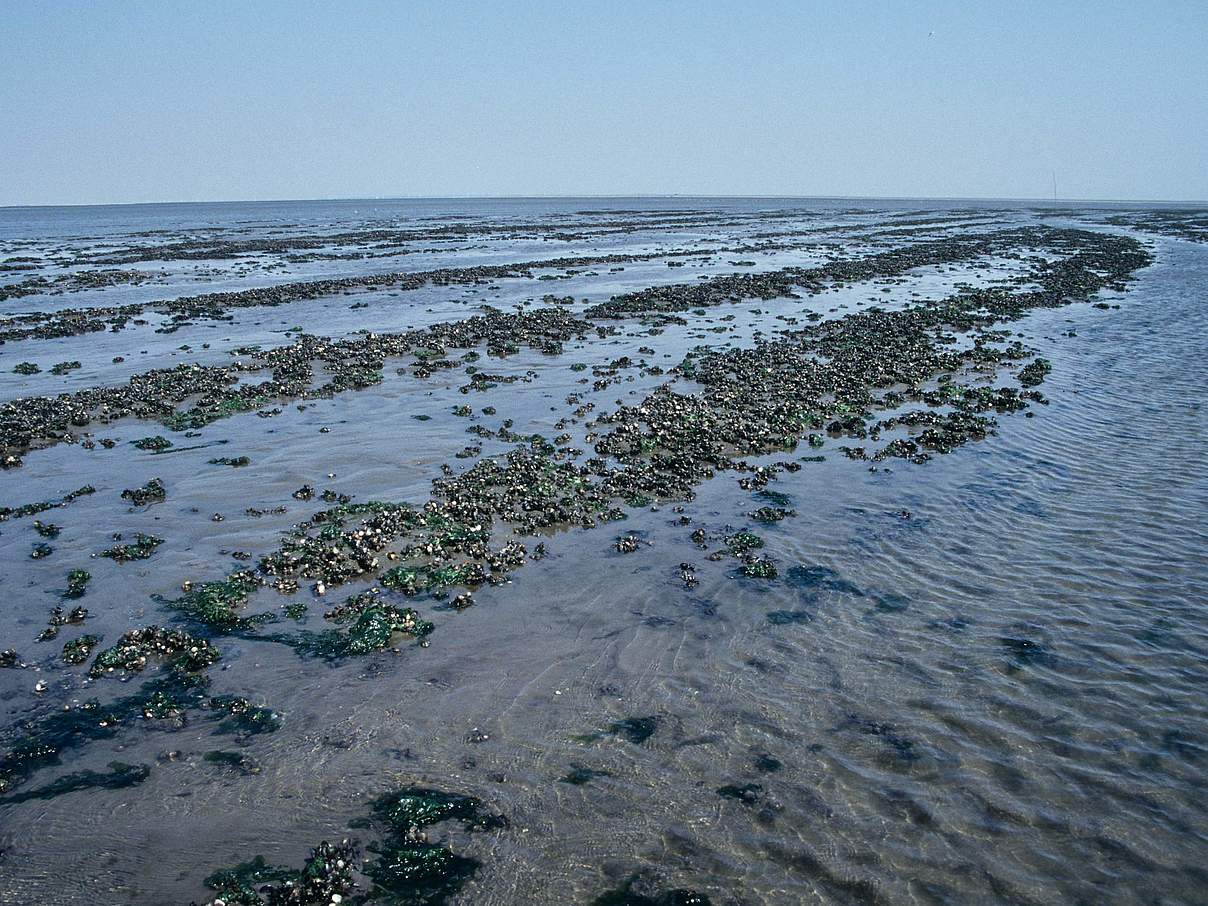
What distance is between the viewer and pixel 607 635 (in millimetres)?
8906

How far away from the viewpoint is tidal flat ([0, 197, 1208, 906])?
19.4 feet

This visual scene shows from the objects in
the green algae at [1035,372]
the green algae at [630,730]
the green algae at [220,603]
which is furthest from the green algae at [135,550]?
the green algae at [1035,372]

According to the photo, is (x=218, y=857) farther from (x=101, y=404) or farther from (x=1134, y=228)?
(x=1134, y=228)

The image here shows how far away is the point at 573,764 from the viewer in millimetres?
6844

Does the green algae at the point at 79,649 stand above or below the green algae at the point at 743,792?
above

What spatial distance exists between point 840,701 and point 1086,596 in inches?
164

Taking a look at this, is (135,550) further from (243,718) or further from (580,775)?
(580,775)

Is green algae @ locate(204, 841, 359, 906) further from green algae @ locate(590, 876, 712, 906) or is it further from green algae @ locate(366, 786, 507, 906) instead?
green algae @ locate(590, 876, 712, 906)

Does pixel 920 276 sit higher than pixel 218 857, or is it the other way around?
pixel 920 276

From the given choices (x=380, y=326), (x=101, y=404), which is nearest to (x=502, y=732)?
(x=101, y=404)

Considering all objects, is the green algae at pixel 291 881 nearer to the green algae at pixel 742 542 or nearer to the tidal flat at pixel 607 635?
the tidal flat at pixel 607 635

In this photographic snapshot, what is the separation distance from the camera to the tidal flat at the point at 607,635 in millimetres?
5902

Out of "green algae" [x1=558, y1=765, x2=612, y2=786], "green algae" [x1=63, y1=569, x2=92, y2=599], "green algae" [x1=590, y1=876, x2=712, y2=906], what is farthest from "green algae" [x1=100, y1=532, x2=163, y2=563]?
"green algae" [x1=590, y1=876, x2=712, y2=906]

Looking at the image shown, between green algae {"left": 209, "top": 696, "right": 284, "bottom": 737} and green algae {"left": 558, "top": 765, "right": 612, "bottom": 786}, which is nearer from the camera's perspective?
green algae {"left": 558, "top": 765, "right": 612, "bottom": 786}
